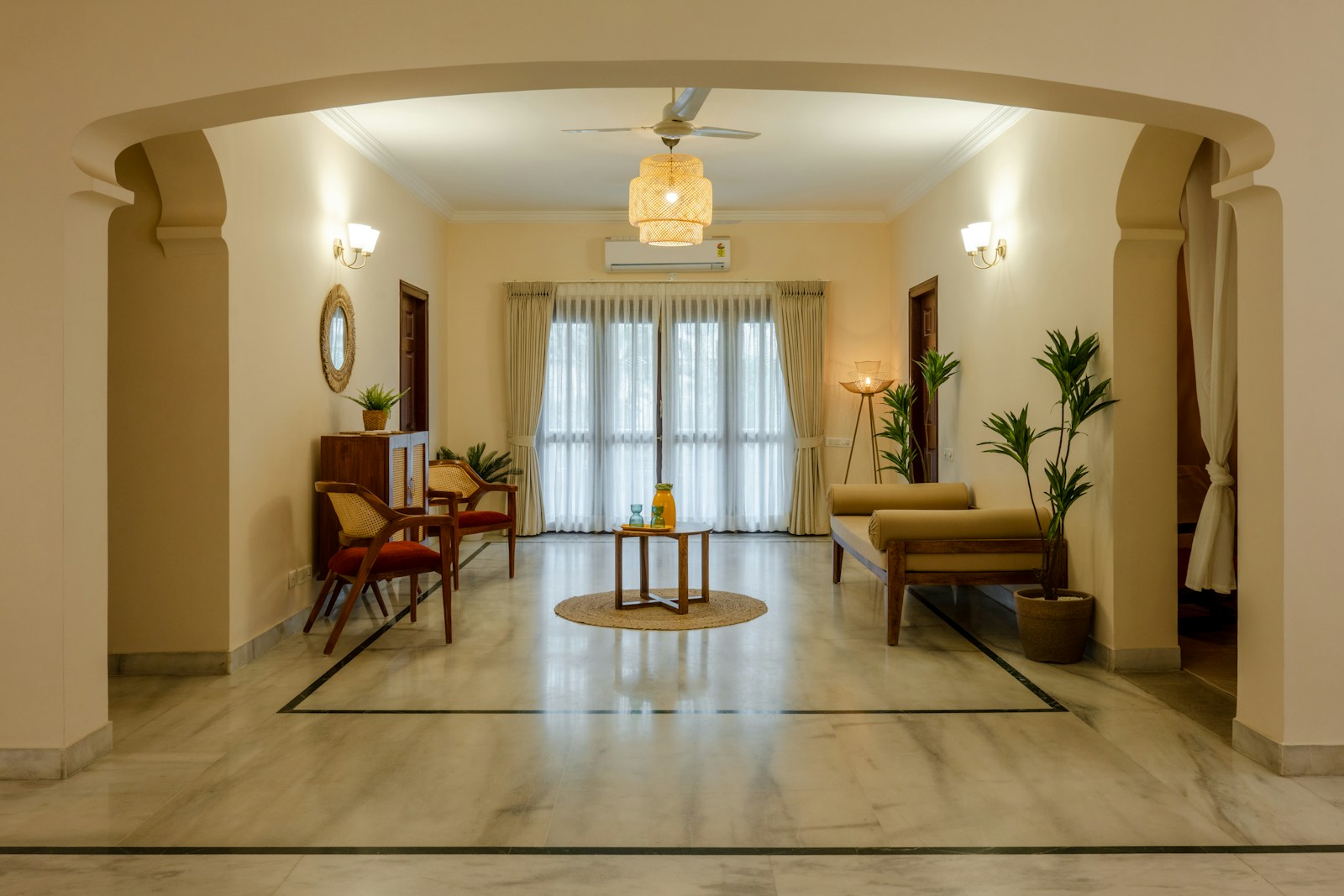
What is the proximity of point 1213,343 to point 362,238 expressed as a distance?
4667mm

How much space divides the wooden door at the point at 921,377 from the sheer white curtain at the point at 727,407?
4.34ft

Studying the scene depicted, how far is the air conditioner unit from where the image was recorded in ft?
29.3

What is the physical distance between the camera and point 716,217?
8.96 meters

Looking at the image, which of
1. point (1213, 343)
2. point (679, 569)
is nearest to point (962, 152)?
point (1213, 343)

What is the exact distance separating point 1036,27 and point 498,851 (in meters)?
2.91

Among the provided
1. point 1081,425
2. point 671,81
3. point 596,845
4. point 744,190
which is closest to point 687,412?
point 744,190

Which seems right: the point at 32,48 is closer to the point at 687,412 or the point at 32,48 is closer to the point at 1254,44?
the point at 1254,44

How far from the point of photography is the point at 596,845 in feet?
8.80

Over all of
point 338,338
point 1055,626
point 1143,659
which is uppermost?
point 338,338

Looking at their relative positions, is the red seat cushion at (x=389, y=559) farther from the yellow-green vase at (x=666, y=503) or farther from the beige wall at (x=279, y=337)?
the yellow-green vase at (x=666, y=503)

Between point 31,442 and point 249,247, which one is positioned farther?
point 249,247

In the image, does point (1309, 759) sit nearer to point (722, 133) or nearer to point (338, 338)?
point (722, 133)

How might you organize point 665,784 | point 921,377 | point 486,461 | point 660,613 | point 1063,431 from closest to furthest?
point 665,784 → point 1063,431 → point 660,613 → point 921,377 → point 486,461

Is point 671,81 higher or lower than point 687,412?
higher
